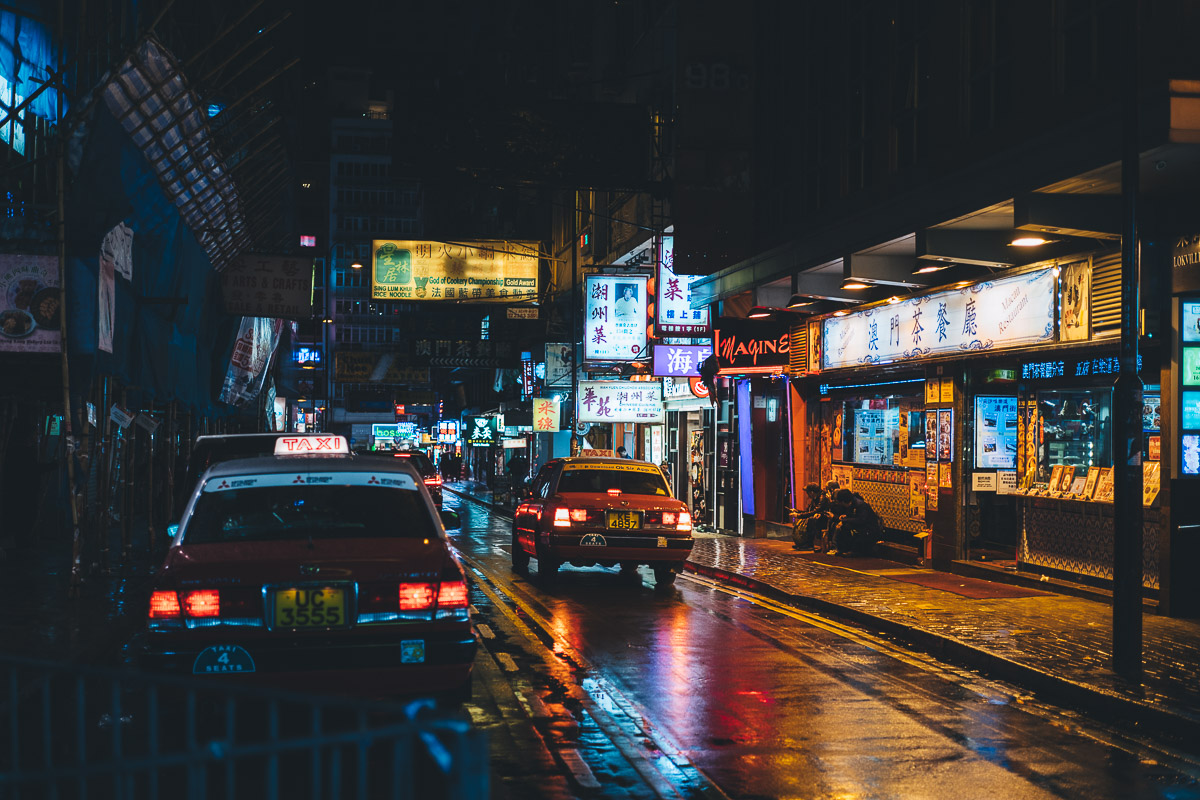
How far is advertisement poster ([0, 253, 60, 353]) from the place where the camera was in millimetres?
12867

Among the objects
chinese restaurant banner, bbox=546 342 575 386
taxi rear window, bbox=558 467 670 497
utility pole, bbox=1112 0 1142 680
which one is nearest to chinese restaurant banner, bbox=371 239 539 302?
chinese restaurant banner, bbox=546 342 575 386

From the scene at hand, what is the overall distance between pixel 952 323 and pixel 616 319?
47.4 feet

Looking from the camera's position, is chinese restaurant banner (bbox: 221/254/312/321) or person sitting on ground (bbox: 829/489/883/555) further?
chinese restaurant banner (bbox: 221/254/312/321)

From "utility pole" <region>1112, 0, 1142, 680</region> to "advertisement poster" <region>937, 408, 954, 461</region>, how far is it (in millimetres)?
7889

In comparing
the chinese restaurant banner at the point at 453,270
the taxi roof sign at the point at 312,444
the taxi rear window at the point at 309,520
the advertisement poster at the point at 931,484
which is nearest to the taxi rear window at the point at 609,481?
the taxi roof sign at the point at 312,444

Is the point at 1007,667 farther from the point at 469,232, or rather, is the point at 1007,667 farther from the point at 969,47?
the point at 469,232

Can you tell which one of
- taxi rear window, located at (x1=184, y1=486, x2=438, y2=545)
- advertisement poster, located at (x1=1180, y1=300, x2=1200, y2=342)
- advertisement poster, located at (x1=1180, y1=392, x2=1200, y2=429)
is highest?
advertisement poster, located at (x1=1180, y1=300, x2=1200, y2=342)

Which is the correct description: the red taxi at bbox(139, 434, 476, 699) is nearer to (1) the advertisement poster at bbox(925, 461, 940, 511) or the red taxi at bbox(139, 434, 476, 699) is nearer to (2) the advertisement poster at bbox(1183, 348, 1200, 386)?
(2) the advertisement poster at bbox(1183, 348, 1200, 386)

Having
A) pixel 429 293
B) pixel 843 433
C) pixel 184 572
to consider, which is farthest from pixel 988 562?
pixel 429 293

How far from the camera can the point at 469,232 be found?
192 ft

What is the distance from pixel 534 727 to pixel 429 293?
23.6 m

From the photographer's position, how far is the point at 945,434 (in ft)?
55.9

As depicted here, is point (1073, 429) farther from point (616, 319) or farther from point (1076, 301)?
point (616, 319)

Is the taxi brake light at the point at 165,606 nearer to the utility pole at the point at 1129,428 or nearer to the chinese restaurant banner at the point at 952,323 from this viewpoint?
the utility pole at the point at 1129,428
